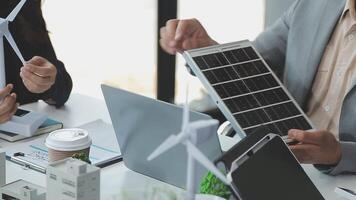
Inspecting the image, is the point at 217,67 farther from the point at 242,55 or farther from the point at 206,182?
the point at 206,182

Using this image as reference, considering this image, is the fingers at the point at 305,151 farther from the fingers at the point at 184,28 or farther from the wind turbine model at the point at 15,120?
the wind turbine model at the point at 15,120

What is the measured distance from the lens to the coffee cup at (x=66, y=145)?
132 cm

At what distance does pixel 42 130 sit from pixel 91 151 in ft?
0.66

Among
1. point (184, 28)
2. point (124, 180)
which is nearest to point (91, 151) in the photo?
point (124, 180)

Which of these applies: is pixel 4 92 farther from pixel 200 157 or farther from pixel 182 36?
pixel 200 157

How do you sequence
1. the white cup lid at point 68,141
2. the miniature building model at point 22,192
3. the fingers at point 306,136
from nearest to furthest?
the miniature building model at point 22,192 → the white cup lid at point 68,141 → the fingers at point 306,136

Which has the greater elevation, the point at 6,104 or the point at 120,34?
the point at 6,104

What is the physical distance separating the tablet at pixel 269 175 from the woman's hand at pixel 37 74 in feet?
2.63

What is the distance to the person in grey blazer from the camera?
1.74 meters

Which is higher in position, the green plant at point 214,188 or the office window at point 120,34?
the green plant at point 214,188

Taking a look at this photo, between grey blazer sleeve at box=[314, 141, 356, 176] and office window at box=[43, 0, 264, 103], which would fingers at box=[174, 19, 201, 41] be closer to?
grey blazer sleeve at box=[314, 141, 356, 176]

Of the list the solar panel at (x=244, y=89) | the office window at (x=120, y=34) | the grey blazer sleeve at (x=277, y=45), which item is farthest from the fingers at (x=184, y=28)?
the office window at (x=120, y=34)

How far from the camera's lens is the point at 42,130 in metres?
1.68

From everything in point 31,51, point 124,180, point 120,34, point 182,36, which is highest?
point 182,36
